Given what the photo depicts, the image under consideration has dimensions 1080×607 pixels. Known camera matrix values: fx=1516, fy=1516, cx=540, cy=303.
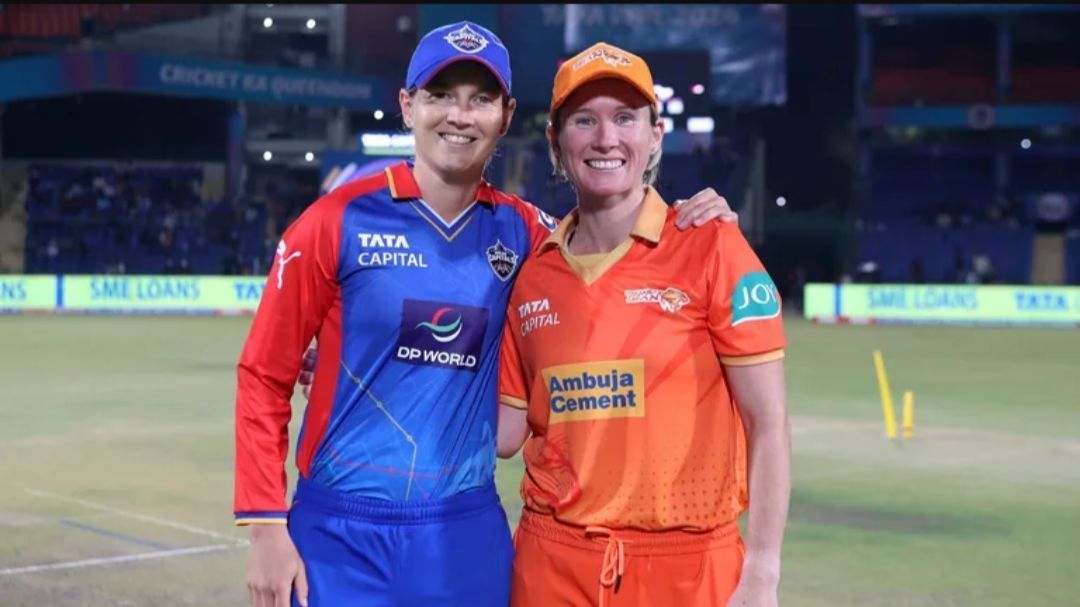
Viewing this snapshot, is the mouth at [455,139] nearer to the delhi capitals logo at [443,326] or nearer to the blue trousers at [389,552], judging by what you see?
the delhi capitals logo at [443,326]

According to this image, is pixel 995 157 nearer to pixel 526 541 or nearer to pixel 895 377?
pixel 895 377

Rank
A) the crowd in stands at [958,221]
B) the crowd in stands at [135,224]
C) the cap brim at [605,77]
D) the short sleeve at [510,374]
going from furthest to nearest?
the crowd in stands at [958,221], the crowd in stands at [135,224], the short sleeve at [510,374], the cap brim at [605,77]

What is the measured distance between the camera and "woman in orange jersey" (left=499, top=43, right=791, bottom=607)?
3.77 meters

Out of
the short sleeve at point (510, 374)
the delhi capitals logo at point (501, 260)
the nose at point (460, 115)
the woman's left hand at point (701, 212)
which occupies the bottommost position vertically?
the short sleeve at point (510, 374)

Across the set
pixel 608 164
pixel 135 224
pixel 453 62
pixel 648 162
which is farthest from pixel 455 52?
pixel 135 224

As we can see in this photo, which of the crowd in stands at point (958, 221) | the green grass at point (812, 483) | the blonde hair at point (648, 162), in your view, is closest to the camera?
the blonde hair at point (648, 162)

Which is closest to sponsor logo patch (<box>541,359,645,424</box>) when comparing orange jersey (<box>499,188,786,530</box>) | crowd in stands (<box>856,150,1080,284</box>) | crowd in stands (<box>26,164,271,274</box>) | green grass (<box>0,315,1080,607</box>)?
orange jersey (<box>499,188,786,530</box>)

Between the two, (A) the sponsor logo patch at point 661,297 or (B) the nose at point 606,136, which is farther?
(B) the nose at point 606,136

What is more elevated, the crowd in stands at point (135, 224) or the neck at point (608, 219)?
the neck at point (608, 219)

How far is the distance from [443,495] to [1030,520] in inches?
314

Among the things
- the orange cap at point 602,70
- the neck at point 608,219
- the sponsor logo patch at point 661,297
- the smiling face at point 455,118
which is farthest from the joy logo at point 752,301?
the smiling face at point 455,118

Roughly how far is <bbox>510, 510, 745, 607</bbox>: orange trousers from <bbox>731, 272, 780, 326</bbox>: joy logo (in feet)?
1.92

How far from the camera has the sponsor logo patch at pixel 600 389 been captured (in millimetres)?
3826

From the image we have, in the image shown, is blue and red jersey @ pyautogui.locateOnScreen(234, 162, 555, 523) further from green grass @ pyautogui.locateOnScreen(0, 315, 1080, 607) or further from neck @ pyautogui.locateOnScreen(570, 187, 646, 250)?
green grass @ pyautogui.locateOnScreen(0, 315, 1080, 607)
